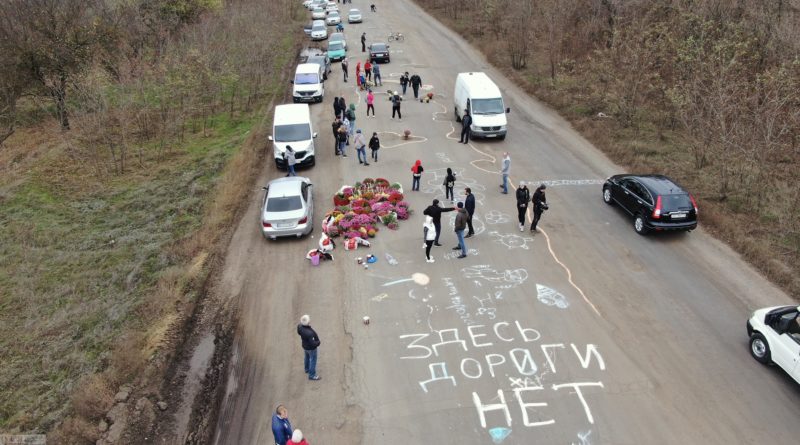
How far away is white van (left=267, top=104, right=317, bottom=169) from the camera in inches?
862

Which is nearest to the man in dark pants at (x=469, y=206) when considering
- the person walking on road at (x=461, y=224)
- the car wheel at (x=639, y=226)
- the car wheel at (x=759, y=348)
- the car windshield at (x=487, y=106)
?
the person walking on road at (x=461, y=224)

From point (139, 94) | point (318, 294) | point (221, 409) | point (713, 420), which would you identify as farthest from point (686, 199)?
point (139, 94)

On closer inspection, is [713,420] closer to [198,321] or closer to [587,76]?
[198,321]

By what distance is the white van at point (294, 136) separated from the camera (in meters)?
21.9

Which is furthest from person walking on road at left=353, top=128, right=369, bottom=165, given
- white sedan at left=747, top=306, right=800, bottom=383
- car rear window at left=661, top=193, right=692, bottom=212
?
white sedan at left=747, top=306, right=800, bottom=383

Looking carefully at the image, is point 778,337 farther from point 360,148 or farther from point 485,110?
point 485,110

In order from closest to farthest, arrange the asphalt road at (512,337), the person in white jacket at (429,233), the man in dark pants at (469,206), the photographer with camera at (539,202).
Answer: the asphalt road at (512,337) < the person in white jacket at (429,233) < the man in dark pants at (469,206) < the photographer with camera at (539,202)

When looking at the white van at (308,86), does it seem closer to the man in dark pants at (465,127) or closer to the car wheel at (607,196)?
the man in dark pants at (465,127)

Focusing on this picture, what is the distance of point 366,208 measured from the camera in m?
18.3

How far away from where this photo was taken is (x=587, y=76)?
29641mm

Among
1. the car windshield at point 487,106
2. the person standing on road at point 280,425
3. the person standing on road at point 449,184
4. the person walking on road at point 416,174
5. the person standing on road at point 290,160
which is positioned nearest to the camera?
the person standing on road at point 280,425

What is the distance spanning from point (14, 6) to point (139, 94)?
7347mm

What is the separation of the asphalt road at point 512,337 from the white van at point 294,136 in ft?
8.68

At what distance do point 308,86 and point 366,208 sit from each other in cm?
1480
